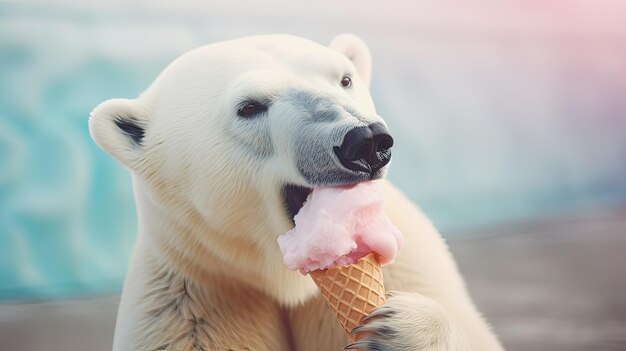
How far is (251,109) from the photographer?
1102mm

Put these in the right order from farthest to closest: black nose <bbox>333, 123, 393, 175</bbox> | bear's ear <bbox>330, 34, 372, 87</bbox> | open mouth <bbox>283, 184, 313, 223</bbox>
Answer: bear's ear <bbox>330, 34, 372, 87</bbox> → open mouth <bbox>283, 184, 313, 223</bbox> → black nose <bbox>333, 123, 393, 175</bbox>

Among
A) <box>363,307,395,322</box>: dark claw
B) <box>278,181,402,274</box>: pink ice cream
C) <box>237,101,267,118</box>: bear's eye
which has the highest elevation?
<box>237,101,267,118</box>: bear's eye

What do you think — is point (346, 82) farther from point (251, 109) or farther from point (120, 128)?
point (120, 128)

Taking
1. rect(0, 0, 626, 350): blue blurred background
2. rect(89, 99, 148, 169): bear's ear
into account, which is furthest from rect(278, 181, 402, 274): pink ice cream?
rect(0, 0, 626, 350): blue blurred background

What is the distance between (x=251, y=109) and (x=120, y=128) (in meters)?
0.22

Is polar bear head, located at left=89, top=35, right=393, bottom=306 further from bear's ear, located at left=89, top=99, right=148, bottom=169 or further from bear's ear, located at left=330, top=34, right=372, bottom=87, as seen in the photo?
bear's ear, located at left=330, top=34, right=372, bottom=87

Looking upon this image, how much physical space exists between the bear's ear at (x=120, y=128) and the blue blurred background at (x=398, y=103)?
0.79ft

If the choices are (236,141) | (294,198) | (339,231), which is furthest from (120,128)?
(339,231)

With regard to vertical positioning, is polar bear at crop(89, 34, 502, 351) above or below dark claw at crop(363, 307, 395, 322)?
above

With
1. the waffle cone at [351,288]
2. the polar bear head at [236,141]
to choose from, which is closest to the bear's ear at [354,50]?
the polar bear head at [236,141]

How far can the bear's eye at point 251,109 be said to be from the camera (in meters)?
1.09

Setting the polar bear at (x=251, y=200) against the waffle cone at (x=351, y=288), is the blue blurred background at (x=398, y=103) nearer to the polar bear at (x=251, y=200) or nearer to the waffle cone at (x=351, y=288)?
the polar bear at (x=251, y=200)

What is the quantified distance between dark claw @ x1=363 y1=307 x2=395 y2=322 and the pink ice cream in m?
0.06

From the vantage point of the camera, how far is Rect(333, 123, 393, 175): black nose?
96cm
